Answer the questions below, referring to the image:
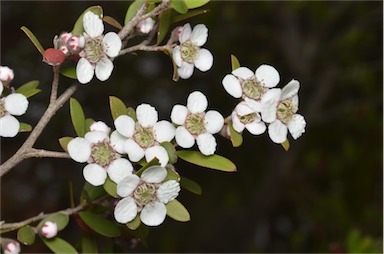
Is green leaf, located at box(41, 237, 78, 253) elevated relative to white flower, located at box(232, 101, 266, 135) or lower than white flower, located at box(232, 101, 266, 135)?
lower

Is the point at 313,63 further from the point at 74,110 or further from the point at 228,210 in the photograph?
the point at 74,110

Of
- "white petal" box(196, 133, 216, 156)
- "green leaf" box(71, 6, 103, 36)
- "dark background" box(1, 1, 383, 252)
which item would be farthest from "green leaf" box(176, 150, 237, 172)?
"dark background" box(1, 1, 383, 252)

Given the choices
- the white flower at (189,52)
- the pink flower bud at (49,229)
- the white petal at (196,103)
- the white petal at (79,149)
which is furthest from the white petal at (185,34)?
the pink flower bud at (49,229)

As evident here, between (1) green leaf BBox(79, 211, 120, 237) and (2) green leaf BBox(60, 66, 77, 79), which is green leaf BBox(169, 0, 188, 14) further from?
(1) green leaf BBox(79, 211, 120, 237)

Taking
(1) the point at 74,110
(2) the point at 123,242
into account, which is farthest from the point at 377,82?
(1) the point at 74,110

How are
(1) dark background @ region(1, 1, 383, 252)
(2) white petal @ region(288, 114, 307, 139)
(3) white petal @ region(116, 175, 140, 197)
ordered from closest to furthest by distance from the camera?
(3) white petal @ region(116, 175, 140, 197)
(2) white petal @ region(288, 114, 307, 139)
(1) dark background @ region(1, 1, 383, 252)

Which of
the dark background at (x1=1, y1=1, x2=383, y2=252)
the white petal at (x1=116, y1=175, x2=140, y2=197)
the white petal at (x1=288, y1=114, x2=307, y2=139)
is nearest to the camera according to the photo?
the white petal at (x1=116, y1=175, x2=140, y2=197)

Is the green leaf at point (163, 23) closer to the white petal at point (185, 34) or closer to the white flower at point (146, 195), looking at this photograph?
the white petal at point (185, 34)
